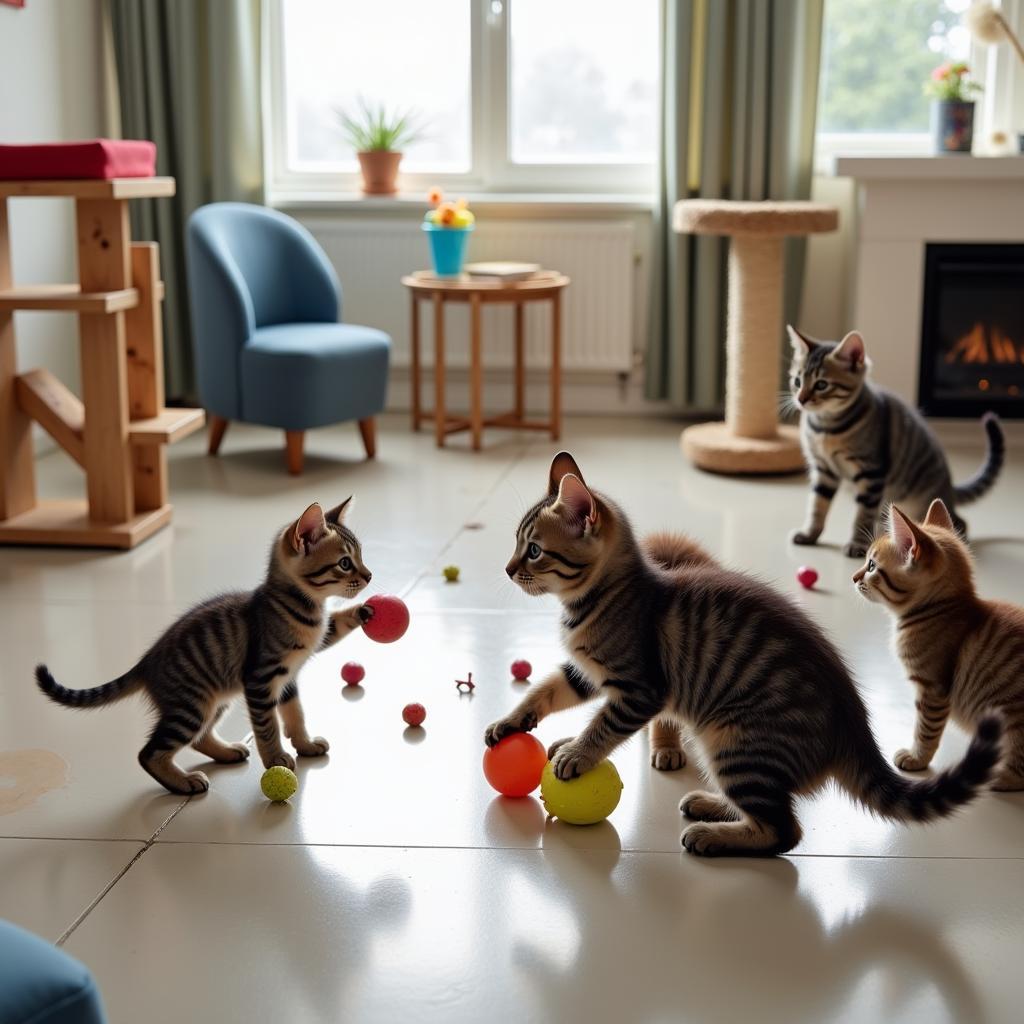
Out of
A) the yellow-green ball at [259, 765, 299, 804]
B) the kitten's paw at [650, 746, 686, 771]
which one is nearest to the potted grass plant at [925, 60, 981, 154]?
the kitten's paw at [650, 746, 686, 771]

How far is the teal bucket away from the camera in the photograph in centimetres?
527

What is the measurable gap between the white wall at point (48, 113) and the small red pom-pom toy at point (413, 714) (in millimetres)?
2870

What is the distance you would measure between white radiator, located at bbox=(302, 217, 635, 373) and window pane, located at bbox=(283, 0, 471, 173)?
0.41m

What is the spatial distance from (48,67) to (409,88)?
155 centimetres

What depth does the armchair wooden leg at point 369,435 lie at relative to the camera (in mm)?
5145

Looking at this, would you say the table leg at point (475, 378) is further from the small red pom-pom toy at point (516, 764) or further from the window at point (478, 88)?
the small red pom-pom toy at point (516, 764)

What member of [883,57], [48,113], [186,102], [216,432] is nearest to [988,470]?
[883,57]

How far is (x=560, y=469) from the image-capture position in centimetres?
226

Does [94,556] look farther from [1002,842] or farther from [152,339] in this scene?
[1002,842]

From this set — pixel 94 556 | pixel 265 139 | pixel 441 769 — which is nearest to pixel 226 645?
pixel 441 769

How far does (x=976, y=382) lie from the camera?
17.9 feet

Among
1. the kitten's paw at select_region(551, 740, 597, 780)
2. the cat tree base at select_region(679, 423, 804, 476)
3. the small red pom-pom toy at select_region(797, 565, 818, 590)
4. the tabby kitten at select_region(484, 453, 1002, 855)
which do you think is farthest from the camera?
the cat tree base at select_region(679, 423, 804, 476)

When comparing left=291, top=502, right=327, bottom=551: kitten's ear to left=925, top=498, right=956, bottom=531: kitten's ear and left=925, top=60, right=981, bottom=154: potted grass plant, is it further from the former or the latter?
left=925, top=60, right=981, bottom=154: potted grass plant

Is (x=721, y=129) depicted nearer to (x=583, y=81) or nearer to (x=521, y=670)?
(x=583, y=81)
